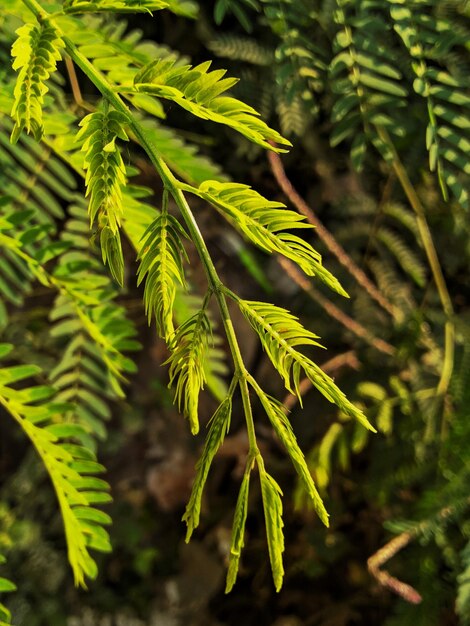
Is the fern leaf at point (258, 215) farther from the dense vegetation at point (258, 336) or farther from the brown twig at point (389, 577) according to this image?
the brown twig at point (389, 577)

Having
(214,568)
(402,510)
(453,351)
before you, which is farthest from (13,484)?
(453,351)

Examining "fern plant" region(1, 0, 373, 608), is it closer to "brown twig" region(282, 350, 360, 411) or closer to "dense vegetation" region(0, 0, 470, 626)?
"dense vegetation" region(0, 0, 470, 626)

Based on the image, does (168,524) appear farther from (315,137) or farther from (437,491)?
(315,137)

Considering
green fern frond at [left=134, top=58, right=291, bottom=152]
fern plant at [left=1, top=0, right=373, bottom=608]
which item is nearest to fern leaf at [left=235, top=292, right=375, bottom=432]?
fern plant at [left=1, top=0, right=373, bottom=608]

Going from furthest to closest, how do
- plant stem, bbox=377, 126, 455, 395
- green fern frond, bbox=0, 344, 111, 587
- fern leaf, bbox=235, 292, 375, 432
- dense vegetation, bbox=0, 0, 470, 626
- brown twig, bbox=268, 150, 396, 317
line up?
plant stem, bbox=377, 126, 455, 395
brown twig, bbox=268, 150, 396, 317
dense vegetation, bbox=0, 0, 470, 626
green fern frond, bbox=0, 344, 111, 587
fern leaf, bbox=235, 292, 375, 432

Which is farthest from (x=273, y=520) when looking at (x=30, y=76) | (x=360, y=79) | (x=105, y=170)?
(x=360, y=79)
